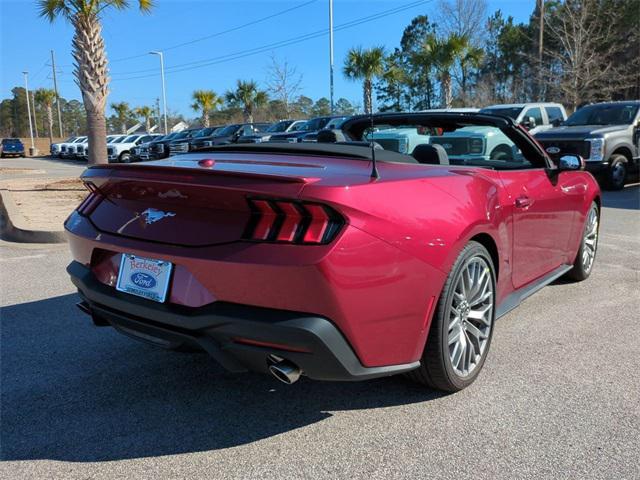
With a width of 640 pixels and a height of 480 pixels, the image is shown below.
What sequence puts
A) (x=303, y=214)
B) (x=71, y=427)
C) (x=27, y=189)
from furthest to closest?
(x=27, y=189), (x=71, y=427), (x=303, y=214)

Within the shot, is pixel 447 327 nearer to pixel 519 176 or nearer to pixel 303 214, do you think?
pixel 303 214

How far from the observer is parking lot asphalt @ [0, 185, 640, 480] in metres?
2.49

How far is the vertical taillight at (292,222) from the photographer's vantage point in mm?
2336

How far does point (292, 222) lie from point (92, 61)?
14.1m

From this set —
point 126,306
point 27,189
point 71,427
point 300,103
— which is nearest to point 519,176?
point 126,306

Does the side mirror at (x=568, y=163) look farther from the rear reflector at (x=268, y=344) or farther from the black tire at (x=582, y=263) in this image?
the rear reflector at (x=268, y=344)

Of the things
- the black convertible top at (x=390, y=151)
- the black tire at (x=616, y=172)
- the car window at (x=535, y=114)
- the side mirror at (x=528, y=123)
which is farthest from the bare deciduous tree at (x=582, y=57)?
the black convertible top at (x=390, y=151)

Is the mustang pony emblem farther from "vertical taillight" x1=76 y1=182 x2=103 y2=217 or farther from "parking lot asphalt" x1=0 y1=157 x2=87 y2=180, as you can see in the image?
"parking lot asphalt" x1=0 y1=157 x2=87 y2=180

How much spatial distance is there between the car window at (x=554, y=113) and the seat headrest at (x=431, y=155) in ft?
45.4

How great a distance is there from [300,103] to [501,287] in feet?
133

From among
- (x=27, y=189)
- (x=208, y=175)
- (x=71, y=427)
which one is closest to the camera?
(x=208, y=175)

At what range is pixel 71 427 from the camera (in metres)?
→ 2.83

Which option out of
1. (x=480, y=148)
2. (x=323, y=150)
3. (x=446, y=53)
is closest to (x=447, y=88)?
(x=446, y=53)

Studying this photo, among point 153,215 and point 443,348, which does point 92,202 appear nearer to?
point 153,215
